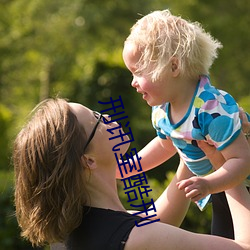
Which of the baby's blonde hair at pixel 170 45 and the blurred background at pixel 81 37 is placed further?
the blurred background at pixel 81 37

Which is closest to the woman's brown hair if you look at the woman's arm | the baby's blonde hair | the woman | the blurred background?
the woman

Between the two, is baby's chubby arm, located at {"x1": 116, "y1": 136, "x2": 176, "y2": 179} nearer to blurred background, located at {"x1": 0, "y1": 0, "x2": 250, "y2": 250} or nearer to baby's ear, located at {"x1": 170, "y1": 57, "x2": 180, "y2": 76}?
baby's ear, located at {"x1": 170, "y1": 57, "x2": 180, "y2": 76}

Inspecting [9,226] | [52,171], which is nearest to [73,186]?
[52,171]

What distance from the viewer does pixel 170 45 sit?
111 inches

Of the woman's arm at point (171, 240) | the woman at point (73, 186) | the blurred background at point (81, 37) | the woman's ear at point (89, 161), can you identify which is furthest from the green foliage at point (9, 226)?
the woman's arm at point (171, 240)

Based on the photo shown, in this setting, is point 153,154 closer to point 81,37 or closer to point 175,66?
point 175,66

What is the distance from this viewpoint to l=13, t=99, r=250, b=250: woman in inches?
105

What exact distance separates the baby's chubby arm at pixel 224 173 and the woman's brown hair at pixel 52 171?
42 cm

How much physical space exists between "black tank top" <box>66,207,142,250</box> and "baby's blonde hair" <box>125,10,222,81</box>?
1.84 ft

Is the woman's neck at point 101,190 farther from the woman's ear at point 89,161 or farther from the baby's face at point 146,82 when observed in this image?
the baby's face at point 146,82

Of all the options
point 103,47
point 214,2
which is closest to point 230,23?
point 214,2

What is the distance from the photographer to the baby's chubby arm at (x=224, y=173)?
8.39 feet

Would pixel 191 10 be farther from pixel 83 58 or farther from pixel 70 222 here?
pixel 70 222

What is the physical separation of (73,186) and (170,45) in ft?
2.19
